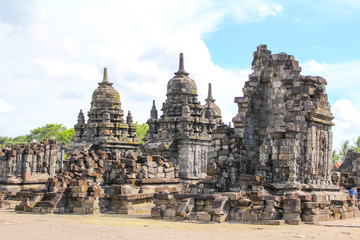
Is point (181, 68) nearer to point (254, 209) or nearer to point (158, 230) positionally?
point (254, 209)

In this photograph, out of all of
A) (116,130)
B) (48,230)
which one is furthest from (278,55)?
(116,130)

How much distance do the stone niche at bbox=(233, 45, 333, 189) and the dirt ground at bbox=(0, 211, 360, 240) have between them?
227 centimetres

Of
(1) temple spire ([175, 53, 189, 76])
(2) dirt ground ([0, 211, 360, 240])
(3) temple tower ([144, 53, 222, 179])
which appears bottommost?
(2) dirt ground ([0, 211, 360, 240])

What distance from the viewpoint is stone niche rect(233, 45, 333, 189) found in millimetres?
15375

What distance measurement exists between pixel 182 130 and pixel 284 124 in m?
17.6

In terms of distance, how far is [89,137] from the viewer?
39.4m

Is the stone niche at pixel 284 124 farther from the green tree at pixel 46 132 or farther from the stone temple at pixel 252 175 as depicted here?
the green tree at pixel 46 132

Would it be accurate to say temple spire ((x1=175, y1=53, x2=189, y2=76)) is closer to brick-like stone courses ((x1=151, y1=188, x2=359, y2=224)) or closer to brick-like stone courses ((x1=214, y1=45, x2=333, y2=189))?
brick-like stone courses ((x1=214, y1=45, x2=333, y2=189))

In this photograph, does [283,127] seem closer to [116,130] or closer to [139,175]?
[139,175]

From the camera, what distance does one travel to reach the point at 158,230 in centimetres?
1159

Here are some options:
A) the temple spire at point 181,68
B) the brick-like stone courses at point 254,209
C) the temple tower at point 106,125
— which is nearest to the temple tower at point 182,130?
the temple spire at point 181,68

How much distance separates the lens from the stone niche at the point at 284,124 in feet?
50.4

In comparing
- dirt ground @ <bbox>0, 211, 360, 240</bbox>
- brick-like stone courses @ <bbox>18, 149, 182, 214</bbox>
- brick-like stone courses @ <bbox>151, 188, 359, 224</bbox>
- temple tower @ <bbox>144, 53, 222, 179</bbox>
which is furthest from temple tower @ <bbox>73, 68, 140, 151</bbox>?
dirt ground @ <bbox>0, 211, 360, 240</bbox>

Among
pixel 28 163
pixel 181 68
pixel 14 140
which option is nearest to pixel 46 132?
pixel 14 140
